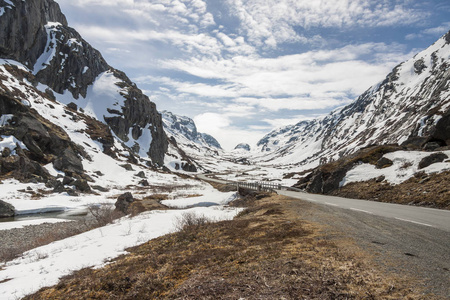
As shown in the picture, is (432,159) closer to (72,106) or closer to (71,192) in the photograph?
(71,192)

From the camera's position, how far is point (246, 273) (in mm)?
5340

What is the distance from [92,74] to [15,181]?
97.0m

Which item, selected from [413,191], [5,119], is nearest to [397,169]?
[413,191]

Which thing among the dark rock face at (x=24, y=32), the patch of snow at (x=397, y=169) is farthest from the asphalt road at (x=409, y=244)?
the dark rock face at (x=24, y=32)

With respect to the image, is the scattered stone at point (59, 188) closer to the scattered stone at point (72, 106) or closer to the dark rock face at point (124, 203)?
the dark rock face at point (124, 203)

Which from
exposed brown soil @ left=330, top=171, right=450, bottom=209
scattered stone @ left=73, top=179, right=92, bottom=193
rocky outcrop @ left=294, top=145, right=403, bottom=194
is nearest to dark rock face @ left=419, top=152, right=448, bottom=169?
exposed brown soil @ left=330, top=171, right=450, bottom=209

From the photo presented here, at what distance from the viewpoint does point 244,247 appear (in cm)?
743

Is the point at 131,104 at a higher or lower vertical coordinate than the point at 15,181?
higher

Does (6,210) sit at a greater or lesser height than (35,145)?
lesser

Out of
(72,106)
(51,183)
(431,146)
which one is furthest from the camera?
(72,106)

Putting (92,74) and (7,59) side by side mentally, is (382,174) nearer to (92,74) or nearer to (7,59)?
(7,59)

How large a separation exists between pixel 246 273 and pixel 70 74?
12987 centimetres

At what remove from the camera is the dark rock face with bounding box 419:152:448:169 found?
2075 centimetres

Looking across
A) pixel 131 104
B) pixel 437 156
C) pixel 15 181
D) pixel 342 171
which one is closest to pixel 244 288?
pixel 437 156
